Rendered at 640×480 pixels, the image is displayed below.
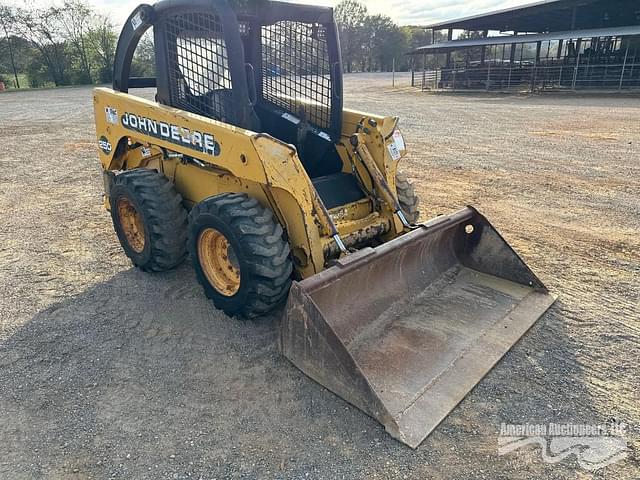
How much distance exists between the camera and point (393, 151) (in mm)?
4156

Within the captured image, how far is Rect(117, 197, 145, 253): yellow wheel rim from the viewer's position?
451 cm

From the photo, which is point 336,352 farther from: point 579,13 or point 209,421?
point 579,13

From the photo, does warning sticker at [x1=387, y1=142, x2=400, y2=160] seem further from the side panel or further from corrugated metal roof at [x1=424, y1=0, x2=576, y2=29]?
corrugated metal roof at [x1=424, y1=0, x2=576, y2=29]

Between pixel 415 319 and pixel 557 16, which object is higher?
pixel 557 16

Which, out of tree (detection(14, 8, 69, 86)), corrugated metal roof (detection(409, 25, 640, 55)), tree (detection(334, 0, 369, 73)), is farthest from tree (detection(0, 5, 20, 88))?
tree (detection(334, 0, 369, 73))

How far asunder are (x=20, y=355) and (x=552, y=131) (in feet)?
39.9

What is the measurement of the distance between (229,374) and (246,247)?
0.81 m

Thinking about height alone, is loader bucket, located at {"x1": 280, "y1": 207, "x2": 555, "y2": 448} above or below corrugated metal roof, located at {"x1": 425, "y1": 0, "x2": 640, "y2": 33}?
below

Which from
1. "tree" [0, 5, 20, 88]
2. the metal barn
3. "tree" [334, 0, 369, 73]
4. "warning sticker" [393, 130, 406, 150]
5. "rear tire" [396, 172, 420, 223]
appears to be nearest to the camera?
"warning sticker" [393, 130, 406, 150]

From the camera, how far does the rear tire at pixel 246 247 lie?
320cm

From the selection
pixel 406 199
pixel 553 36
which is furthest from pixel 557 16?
pixel 406 199

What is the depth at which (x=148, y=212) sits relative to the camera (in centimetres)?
405

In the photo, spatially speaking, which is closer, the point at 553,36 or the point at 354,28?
the point at 553,36

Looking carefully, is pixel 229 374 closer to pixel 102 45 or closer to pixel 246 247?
pixel 246 247
